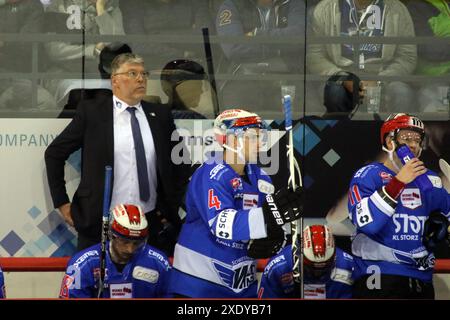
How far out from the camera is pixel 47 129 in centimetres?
898

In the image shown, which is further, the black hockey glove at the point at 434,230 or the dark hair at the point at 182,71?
the dark hair at the point at 182,71

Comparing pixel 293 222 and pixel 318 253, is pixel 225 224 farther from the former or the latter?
pixel 318 253

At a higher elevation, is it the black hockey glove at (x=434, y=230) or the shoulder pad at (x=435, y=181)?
the shoulder pad at (x=435, y=181)

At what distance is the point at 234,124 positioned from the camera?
27.2 feet

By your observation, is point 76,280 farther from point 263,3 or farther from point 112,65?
point 263,3

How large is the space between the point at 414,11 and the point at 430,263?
1454mm

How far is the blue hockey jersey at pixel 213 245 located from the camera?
8102mm

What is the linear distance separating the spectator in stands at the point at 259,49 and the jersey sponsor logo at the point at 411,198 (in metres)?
0.93

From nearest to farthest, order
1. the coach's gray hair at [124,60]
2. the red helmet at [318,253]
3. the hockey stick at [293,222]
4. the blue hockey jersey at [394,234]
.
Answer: the hockey stick at [293,222] < the blue hockey jersey at [394,234] < the red helmet at [318,253] < the coach's gray hair at [124,60]

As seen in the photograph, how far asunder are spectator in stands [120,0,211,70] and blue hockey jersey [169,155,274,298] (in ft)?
3.16

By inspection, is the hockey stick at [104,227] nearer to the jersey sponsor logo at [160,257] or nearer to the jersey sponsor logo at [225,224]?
the jersey sponsor logo at [160,257]

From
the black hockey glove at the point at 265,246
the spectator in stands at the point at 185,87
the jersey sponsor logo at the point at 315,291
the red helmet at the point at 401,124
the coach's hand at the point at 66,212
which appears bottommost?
the jersey sponsor logo at the point at 315,291

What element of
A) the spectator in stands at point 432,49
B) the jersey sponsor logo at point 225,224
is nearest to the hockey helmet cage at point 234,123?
the jersey sponsor logo at point 225,224

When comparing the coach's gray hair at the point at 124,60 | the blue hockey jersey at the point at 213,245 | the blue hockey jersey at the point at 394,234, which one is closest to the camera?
the blue hockey jersey at the point at 213,245
